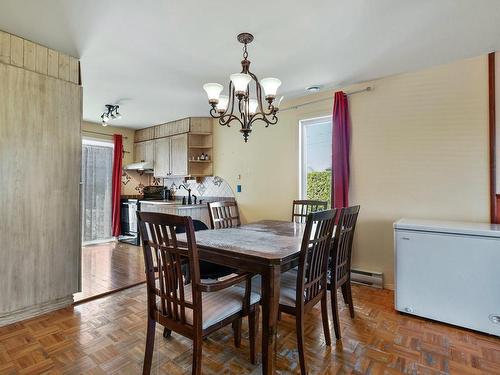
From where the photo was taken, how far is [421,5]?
177cm

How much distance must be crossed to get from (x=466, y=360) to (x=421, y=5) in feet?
7.73

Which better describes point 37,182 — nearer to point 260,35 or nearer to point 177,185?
point 260,35

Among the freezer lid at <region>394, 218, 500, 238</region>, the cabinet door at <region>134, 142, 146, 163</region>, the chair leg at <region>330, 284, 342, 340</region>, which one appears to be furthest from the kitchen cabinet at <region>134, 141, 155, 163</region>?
the freezer lid at <region>394, 218, 500, 238</region>

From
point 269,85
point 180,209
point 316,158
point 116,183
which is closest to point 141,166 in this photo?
point 116,183

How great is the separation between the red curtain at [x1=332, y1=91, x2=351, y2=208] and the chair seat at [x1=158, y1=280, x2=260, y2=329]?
1.86 metres

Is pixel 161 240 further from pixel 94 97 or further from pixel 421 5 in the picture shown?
pixel 94 97

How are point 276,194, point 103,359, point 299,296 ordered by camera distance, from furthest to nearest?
point 276,194, point 103,359, point 299,296

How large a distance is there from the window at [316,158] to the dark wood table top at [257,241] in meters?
1.19

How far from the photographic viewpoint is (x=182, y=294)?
53.4 inches

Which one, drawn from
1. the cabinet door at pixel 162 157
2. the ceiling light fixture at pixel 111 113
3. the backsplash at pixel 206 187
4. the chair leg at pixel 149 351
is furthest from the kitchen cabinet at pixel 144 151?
the chair leg at pixel 149 351

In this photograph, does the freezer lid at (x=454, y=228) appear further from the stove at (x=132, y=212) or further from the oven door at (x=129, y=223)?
the oven door at (x=129, y=223)

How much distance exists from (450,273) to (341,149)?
1620 millimetres

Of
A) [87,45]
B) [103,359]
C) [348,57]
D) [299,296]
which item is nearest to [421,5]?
[348,57]

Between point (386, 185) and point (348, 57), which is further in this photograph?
point (386, 185)
